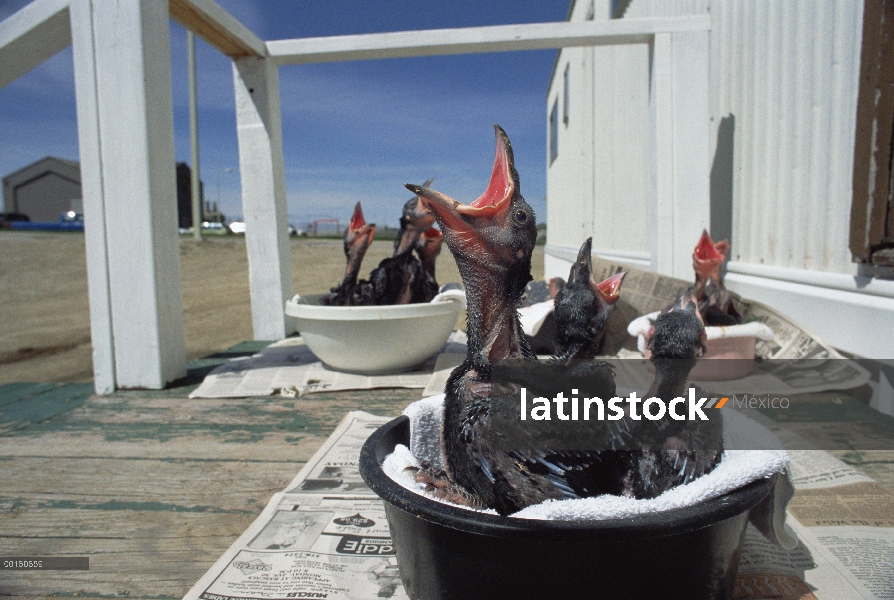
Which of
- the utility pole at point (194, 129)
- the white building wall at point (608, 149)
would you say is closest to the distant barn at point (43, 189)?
the utility pole at point (194, 129)

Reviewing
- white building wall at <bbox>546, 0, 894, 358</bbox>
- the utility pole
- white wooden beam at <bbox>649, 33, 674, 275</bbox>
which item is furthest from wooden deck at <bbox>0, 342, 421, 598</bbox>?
the utility pole

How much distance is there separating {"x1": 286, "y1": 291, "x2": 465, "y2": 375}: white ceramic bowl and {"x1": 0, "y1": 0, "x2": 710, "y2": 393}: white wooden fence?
26.9 inches

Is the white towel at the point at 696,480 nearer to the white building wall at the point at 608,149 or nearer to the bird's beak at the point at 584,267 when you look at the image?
the bird's beak at the point at 584,267

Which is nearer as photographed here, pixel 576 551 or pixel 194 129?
pixel 576 551

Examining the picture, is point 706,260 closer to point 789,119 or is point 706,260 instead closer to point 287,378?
point 789,119

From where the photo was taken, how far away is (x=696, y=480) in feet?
2.61

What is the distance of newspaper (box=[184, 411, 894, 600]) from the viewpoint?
1.04m

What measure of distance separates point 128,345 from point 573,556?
2.50 metres

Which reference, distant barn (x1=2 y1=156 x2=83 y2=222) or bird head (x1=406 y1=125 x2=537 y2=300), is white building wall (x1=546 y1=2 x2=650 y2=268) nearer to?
bird head (x1=406 y1=125 x2=537 y2=300)

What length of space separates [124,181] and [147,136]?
23 cm

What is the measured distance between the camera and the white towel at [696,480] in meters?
0.70

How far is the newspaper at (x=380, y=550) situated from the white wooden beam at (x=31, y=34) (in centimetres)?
242

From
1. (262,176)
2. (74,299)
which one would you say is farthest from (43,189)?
(262,176)

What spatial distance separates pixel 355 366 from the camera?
2.76 m
